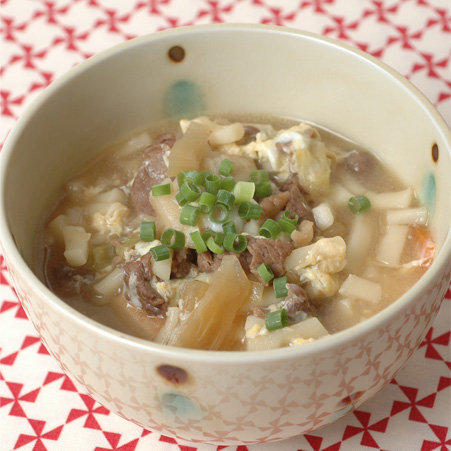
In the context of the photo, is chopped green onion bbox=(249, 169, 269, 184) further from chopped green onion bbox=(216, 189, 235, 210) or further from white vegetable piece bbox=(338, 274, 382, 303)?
white vegetable piece bbox=(338, 274, 382, 303)

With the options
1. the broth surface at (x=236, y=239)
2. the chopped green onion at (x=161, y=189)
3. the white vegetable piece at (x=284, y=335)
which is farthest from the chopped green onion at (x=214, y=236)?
the white vegetable piece at (x=284, y=335)

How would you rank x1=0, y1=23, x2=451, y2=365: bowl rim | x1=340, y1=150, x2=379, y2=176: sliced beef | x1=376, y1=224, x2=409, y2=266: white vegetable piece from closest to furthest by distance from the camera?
x1=0, y1=23, x2=451, y2=365: bowl rim → x1=376, y1=224, x2=409, y2=266: white vegetable piece → x1=340, y1=150, x2=379, y2=176: sliced beef

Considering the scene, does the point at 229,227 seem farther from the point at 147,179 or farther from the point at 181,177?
the point at 147,179

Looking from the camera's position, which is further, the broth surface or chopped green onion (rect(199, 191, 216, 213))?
chopped green onion (rect(199, 191, 216, 213))

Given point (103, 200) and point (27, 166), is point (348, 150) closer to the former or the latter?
point (103, 200)

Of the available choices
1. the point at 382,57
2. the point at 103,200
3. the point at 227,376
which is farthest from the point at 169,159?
the point at 382,57

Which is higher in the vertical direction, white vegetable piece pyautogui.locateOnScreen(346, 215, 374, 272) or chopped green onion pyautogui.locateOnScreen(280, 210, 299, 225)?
chopped green onion pyautogui.locateOnScreen(280, 210, 299, 225)

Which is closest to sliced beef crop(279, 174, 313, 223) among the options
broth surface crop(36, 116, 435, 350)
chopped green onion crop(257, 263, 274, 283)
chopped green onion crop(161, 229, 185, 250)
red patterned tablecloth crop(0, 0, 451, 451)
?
broth surface crop(36, 116, 435, 350)
